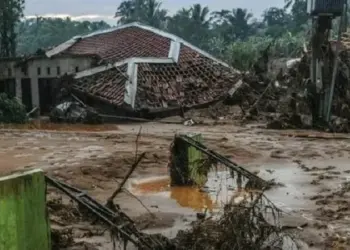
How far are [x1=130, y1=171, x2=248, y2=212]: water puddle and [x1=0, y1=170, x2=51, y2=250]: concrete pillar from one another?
3.51 meters

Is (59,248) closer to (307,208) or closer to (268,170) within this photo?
(307,208)

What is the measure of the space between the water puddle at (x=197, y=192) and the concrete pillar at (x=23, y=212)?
3507 mm

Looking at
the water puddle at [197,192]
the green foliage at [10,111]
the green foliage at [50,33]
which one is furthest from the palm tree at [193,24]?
the water puddle at [197,192]

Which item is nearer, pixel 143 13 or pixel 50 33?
pixel 143 13

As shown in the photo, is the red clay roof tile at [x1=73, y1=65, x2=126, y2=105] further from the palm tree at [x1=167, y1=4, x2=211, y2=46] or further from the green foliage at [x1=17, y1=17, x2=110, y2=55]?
the green foliage at [x1=17, y1=17, x2=110, y2=55]

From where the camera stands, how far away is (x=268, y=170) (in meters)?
12.0

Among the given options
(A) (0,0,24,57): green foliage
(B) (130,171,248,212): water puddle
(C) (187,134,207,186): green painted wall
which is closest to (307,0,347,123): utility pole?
(B) (130,171,248,212): water puddle

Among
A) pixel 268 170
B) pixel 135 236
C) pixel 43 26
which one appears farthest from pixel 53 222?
pixel 43 26

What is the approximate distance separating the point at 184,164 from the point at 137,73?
14.0 metres

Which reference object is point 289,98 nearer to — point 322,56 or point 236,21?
point 322,56

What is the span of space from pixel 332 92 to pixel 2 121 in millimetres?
11521

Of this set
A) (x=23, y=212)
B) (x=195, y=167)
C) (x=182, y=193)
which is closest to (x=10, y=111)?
(x=195, y=167)

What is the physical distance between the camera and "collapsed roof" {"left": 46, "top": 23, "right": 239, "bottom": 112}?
23531mm

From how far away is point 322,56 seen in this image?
1897 centimetres
